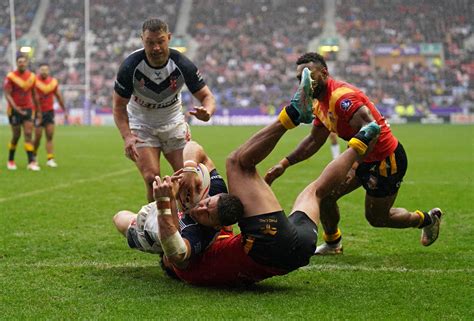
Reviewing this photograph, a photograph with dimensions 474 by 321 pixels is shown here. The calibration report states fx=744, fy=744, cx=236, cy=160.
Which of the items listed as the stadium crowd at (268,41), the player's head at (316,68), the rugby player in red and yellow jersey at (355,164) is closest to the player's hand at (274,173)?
the rugby player in red and yellow jersey at (355,164)

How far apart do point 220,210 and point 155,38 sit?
2602 millimetres

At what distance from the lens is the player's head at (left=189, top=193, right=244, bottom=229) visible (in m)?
5.52

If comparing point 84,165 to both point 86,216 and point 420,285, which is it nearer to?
point 86,216

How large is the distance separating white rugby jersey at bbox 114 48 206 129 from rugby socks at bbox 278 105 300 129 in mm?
2506

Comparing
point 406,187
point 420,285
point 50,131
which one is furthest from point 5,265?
point 50,131

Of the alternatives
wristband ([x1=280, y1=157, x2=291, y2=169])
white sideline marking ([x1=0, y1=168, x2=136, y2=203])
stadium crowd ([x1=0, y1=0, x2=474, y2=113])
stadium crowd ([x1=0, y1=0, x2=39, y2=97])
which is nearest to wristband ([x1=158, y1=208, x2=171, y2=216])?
wristband ([x1=280, y1=157, x2=291, y2=169])

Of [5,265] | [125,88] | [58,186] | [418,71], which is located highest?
[125,88]

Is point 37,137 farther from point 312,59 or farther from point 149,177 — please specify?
point 312,59

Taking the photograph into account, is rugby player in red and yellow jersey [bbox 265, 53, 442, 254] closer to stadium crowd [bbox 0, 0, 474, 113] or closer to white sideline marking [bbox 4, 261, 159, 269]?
white sideline marking [bbox 4, 261, 159, 269]

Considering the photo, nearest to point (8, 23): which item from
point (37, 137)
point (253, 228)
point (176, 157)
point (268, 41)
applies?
point (268, 41)

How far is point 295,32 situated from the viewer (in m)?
55.5

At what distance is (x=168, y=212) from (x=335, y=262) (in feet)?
7.06

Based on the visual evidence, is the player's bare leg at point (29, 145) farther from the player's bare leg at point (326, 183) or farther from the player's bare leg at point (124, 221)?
the player's bare leg at point (326, 183)

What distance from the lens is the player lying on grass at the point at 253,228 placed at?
18.1 ft
